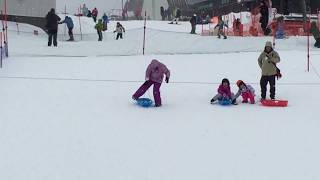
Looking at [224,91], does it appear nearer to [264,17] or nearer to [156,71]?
[156,71]

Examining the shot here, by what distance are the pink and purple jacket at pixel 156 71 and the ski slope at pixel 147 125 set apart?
815mm

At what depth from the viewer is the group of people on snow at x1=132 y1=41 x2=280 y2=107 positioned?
13656 millimetres

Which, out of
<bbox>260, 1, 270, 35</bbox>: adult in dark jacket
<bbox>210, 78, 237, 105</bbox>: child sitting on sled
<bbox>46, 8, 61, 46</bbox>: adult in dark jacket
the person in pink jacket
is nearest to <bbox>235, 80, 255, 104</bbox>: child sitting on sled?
<bbox>210, 78, 237, 105</bbox>: child sitting on sled

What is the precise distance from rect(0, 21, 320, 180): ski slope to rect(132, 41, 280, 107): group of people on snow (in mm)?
395

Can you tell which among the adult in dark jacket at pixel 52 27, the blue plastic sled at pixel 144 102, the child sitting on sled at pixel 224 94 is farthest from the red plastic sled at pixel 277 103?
the adult in dark jacket at pixel 52 27

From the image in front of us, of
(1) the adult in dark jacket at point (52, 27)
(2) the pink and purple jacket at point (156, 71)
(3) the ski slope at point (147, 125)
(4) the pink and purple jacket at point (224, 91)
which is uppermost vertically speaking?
(1) the adult in dark jacket at point (52, 27)

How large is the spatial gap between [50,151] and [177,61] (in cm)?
1359

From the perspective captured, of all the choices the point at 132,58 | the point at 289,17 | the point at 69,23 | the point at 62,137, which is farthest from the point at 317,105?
the point at 289,17

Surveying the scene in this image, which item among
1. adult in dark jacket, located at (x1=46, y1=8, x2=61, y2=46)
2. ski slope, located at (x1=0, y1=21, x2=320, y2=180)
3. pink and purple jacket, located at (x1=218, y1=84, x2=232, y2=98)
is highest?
adult in dark jacket, located at (x1=46, y1=8, x2=61, y2=46)

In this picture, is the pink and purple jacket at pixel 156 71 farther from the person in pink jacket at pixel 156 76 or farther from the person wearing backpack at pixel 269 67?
the person wearing backpack at pixel 269 67

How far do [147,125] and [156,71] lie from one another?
8.34 feet

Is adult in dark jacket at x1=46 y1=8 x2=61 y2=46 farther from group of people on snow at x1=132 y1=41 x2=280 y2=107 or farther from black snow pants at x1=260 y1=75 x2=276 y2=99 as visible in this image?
black snow pants at x1=260 y1=75 x2=276 y2=99

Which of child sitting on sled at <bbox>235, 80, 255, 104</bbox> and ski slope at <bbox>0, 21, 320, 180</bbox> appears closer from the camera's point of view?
ski slope at <bbox>0, 21, 320, 180</bbox>

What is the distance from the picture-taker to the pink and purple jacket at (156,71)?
13.6 m
